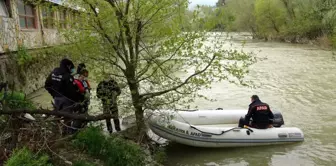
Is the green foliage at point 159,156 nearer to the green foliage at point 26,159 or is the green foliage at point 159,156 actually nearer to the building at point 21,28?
the green foliage at point 26,159

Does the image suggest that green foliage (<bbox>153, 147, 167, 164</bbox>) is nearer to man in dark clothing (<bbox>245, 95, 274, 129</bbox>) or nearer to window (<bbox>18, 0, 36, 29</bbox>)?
man in dark clothing (<bbox>245, 95, 274, 129</bbox>)

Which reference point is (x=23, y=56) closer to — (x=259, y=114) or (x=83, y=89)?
(x=83, y=89)

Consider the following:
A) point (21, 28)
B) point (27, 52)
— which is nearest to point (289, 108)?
point (27, 52)

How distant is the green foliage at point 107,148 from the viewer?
16.1 ft

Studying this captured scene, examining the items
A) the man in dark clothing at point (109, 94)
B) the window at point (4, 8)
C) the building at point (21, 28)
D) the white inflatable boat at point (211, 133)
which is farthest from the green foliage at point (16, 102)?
the window at point (4, 8)

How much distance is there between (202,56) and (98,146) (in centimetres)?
235

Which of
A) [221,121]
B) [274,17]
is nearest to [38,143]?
[221,121]

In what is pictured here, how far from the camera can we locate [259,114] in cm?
706

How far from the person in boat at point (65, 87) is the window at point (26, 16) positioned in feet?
26.6

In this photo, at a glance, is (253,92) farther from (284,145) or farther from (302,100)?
(284,145)

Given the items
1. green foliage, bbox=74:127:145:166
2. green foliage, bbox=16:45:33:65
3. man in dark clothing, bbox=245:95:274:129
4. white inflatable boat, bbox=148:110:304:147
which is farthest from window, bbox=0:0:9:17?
man in dark clothing, bbox=245:95:274:129

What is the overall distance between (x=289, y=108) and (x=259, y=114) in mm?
3607

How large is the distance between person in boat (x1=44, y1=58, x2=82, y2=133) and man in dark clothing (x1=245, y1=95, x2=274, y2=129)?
3728 mm

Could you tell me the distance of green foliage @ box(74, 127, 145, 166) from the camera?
4907 millimetres
